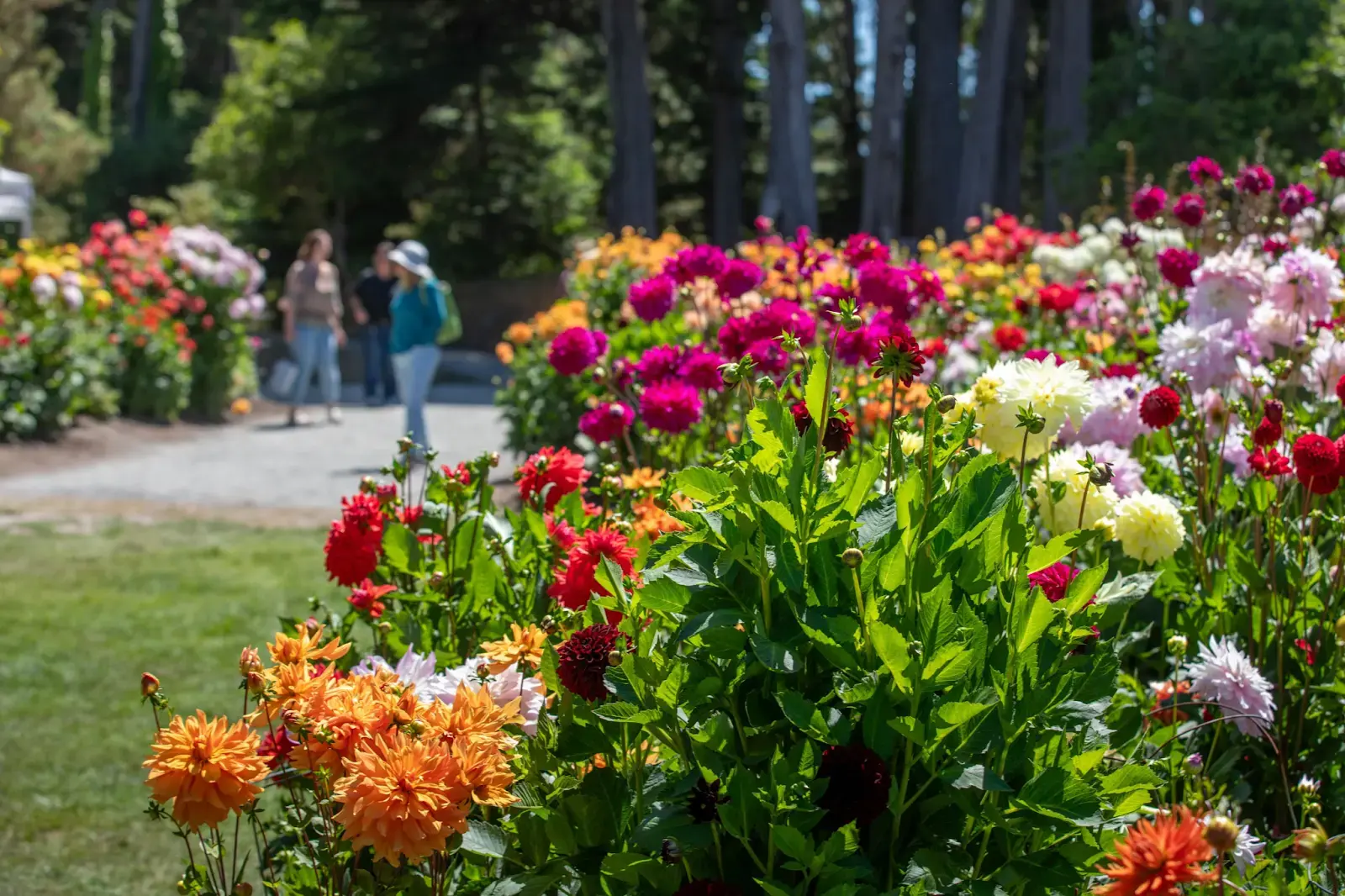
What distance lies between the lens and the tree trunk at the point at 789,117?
16.0 m

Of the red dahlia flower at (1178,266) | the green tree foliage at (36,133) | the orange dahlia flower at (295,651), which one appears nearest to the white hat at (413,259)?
the red dahlia flower at (1178,266)

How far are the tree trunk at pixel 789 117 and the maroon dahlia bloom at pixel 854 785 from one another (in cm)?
1461

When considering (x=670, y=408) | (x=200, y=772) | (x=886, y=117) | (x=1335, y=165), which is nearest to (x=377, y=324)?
(x=886, y=117)

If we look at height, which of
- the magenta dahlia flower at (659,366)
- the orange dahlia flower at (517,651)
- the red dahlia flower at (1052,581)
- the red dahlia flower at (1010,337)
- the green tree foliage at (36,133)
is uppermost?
the green tree foliage at (36,133)

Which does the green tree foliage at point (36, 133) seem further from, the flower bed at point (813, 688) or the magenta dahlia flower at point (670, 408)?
the flower bed at point (813, 688)

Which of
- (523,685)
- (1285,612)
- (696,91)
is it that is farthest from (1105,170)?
(523,685)

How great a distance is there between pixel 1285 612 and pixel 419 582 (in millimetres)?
1654

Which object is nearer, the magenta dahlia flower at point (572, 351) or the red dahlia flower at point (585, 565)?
the red dahlia flower at point (585, 565)

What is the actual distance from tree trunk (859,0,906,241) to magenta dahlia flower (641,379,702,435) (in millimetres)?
13730

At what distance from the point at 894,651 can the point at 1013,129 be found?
83.7ft

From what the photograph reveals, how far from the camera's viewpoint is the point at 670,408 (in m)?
3.31

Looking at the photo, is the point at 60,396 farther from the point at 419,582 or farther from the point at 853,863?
the point at 853,863

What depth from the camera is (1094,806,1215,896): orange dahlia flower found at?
1.30m

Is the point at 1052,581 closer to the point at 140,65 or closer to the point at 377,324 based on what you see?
the point at 377,324
